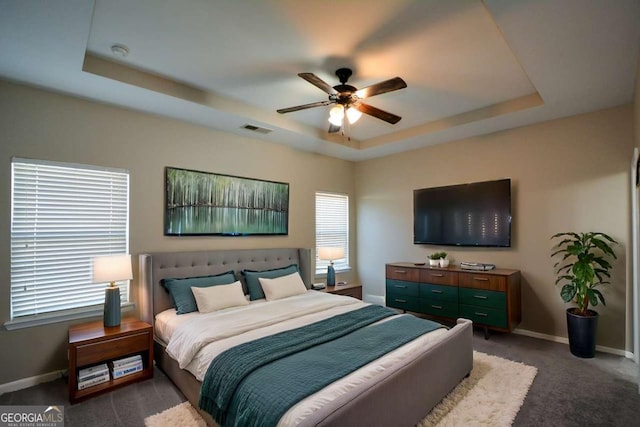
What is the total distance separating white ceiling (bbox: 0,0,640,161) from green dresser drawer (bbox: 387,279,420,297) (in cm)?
248

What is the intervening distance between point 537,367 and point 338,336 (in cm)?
219

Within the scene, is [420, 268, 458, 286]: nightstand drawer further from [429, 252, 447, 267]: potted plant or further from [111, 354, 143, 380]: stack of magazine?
[111, 354, 143, 380]: stack of magazine

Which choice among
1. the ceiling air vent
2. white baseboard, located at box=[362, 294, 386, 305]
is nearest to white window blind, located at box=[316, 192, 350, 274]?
white baseboard, located at box=[362, 294, 386, 305]

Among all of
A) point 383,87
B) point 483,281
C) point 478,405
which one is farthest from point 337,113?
point 483,281

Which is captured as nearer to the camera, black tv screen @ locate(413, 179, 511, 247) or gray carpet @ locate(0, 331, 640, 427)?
gray carpet @ locate(0, 331, 640, 427)

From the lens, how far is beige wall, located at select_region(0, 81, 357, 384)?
278cm

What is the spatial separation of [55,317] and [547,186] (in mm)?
5630

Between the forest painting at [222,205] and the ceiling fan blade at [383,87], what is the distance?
2.28 meters

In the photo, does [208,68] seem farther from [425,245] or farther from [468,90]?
[425,245]

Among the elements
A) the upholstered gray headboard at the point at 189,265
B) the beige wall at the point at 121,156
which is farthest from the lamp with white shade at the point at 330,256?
the beige wall at the point at 121,156

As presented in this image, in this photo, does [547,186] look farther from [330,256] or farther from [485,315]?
[330,256]

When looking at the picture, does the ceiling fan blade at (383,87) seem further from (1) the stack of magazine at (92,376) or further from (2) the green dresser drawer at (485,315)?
(1) the stack of magazine at (92,376)

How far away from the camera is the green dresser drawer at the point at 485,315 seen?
3.81 meters

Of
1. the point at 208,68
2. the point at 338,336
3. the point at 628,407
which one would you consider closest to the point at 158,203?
the point at 208,68
